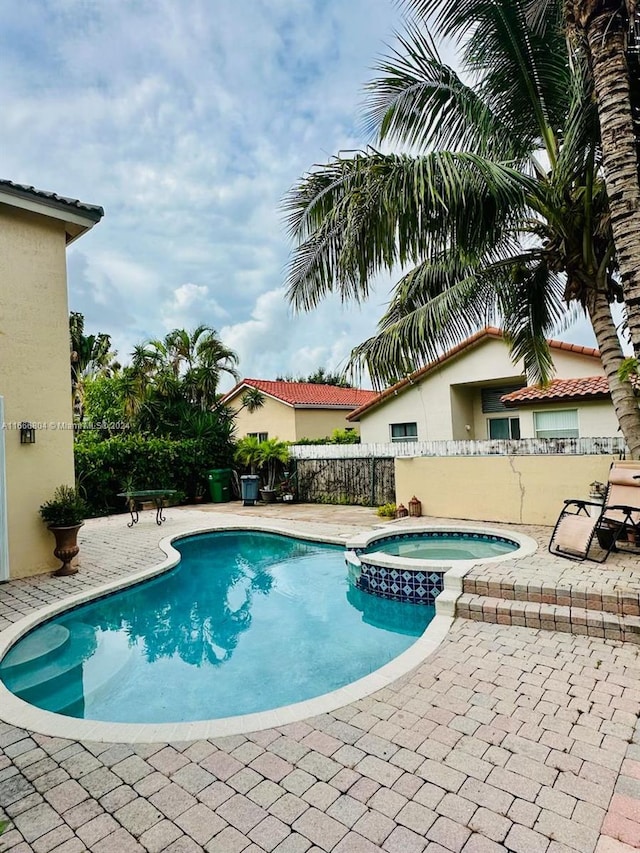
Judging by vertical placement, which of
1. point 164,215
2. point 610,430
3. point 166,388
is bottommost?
point 610,430

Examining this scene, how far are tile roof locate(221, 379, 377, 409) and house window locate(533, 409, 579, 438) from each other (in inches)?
483

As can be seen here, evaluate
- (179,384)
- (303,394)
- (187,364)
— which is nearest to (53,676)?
(179,384)

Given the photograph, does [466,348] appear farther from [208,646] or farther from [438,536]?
[208,646]

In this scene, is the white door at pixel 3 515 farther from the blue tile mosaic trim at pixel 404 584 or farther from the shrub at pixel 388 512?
the shrub at pixel 388 512

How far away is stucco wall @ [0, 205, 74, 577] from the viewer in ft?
26.7

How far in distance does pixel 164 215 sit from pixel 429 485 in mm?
11838

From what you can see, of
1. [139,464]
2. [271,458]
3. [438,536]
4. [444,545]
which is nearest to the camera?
[444,545]

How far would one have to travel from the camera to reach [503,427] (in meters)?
20.7

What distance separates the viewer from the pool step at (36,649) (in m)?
5.43

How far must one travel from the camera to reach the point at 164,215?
15148mm

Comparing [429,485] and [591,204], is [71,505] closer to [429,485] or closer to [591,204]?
[429,485]

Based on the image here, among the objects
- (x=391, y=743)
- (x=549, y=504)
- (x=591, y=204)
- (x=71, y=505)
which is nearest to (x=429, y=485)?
(x=549, y=504)

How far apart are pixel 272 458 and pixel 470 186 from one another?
13498mm

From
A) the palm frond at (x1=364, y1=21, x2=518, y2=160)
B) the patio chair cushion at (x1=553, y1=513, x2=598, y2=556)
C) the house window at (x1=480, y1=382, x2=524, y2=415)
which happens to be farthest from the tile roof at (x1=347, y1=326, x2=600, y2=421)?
the patio chair cushion at (x1=553, y1=513, x2=598, y2=556)
